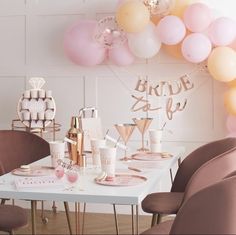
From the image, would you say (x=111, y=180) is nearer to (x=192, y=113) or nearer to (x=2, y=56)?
(x=192, y=113)

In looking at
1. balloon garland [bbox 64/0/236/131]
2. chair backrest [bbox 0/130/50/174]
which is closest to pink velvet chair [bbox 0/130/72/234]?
chair backrest [bbox 0/130/50/174]

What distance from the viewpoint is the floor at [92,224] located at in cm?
398

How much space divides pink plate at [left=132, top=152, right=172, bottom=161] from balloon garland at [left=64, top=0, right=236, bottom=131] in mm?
1017

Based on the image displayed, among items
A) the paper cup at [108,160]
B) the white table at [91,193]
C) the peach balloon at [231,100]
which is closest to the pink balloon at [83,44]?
the peach balloon at [231,100]

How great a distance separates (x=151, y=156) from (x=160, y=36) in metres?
1.22

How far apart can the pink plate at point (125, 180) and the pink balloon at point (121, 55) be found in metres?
1.85

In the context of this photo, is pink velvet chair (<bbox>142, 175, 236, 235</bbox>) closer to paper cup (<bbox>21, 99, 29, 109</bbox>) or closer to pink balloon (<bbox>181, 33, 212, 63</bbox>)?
pink balloon (<bbox>181, 33, 212, 63</bbox>)

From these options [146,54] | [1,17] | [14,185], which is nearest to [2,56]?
[1,17]

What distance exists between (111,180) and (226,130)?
6.98 ft

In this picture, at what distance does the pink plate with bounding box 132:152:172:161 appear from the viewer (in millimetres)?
2840

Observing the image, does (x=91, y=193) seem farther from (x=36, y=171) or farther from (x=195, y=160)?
(x=195, y=160)

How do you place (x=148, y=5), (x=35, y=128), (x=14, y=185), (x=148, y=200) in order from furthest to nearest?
(x=35, y=128)
(x=148, y=5)
(x=148, y=200)
(x=14, y=185)

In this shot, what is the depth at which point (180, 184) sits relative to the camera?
3.23m

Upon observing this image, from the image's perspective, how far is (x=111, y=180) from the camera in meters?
2.25
